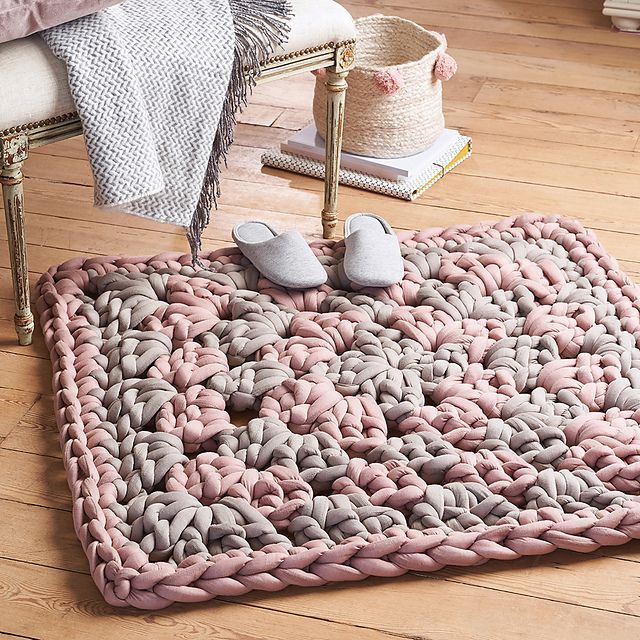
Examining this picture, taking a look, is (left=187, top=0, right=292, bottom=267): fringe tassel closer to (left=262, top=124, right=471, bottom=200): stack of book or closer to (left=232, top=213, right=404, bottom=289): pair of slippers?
(left=232, top=213, right=404, bottom=289): pair of slippers

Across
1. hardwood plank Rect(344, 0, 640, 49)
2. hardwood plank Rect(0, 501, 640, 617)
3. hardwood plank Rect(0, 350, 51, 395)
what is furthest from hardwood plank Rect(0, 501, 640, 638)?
hardwood plank Rect(344, 0, 640, 49)

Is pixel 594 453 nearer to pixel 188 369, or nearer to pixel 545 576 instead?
pixel 545 576

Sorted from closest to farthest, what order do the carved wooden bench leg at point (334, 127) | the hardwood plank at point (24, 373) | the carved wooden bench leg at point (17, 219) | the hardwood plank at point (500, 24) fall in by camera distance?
1. the carved wooden bench leg at point (17, 219)
2. the hardwood plank at point (24, 373)
3. the carved wooden bench leg at point (334, 127)
4. the hardwood plank at point (500, 24)

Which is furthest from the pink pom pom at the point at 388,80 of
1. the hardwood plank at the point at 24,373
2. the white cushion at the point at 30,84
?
the hardwood plank at the point at 24,373

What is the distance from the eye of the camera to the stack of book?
7.29ft

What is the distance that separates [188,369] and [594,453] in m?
0.60

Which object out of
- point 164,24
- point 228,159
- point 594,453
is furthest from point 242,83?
point 594,453

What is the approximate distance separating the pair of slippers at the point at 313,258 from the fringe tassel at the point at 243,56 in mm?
114

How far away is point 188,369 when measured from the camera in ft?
5.23

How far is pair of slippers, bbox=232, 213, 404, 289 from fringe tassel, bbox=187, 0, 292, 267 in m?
0.11

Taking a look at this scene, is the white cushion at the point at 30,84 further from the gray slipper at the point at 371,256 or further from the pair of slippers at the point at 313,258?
the gray slipper at the point at 371,256

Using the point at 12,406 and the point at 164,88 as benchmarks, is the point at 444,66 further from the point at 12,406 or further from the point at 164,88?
the point at 12,406

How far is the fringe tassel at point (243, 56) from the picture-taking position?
1.71 meters

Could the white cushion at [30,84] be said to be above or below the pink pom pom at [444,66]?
above
